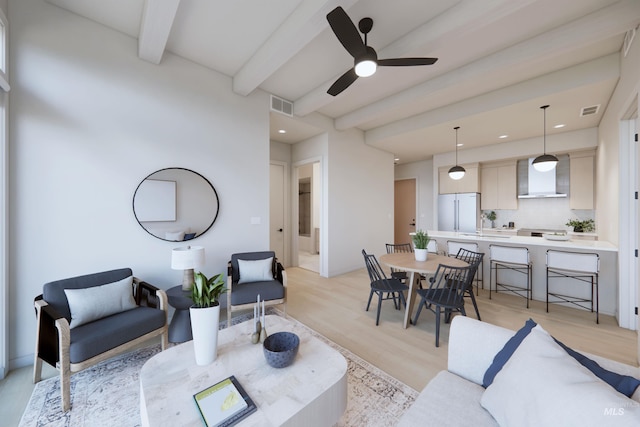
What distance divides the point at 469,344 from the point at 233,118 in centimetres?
350

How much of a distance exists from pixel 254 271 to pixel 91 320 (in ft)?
4.86

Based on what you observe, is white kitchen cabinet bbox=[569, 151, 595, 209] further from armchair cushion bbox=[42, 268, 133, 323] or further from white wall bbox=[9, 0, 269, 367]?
armchair cushion bbox=[42, 268, 133, 323]

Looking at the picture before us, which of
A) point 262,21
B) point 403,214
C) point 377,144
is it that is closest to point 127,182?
point 262,21

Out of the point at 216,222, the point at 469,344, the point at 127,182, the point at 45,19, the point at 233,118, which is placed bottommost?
the point at 469,344

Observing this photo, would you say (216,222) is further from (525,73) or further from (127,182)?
(525,73)

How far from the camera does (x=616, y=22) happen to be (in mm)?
A: 2096

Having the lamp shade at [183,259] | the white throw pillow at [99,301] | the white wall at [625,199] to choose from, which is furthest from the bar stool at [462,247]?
the white throw pillow at [99,301]

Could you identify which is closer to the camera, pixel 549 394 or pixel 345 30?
pixel 549 394

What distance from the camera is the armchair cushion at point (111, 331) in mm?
1691

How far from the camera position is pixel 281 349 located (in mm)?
1546

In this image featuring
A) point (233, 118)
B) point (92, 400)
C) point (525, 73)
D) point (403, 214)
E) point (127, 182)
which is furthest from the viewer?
point (403, 214)

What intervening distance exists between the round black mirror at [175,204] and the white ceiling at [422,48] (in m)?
1.31

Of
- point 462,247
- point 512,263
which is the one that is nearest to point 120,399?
point 462,247

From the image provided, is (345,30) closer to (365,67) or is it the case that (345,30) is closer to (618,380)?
(365,67)
